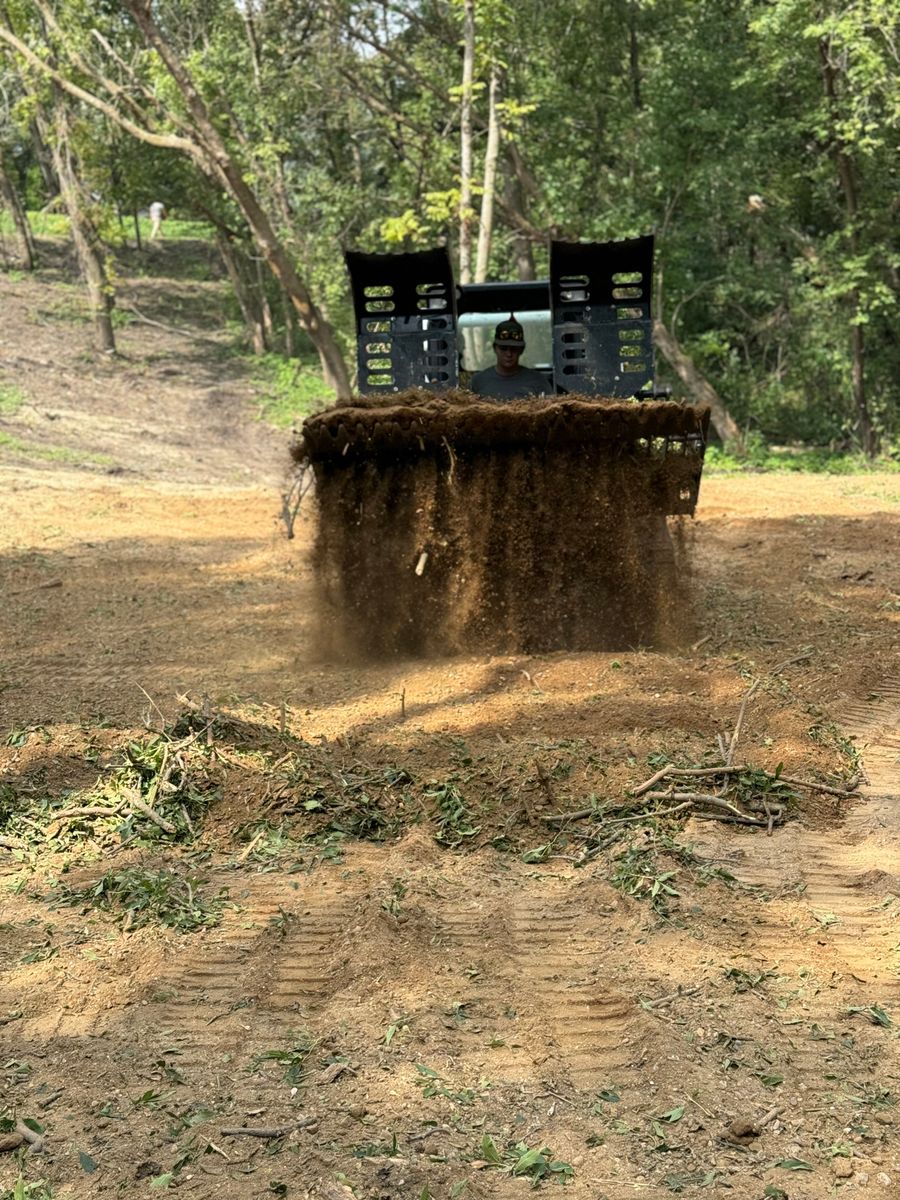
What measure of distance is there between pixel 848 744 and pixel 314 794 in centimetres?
280

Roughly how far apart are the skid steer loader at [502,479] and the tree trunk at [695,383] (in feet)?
48.5

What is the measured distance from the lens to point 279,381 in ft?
102

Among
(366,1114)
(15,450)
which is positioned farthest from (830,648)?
(15,450)

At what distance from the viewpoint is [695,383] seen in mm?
23750

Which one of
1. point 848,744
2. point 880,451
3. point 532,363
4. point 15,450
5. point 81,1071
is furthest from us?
point 880,451

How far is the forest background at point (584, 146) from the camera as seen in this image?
1869 centimetres

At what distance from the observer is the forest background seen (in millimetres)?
18688

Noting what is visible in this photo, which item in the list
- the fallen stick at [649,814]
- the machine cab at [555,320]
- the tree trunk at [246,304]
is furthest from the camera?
the tree trunk at [246,304]

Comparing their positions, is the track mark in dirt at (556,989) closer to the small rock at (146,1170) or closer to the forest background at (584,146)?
the small rock at (146,1170)

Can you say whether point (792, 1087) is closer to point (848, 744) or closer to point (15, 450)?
point (848, 744)

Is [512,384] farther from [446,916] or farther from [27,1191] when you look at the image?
[27,1191]

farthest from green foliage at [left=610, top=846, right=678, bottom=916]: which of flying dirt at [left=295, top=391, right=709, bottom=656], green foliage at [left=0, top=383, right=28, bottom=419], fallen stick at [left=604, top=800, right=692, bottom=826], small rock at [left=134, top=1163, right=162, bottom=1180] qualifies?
green foliage at [left=0, top=383, right=28, bottom=419]

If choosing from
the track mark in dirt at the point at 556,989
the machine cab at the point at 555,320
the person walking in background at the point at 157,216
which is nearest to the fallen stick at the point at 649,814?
the track mark in dirt at the point at 556,989

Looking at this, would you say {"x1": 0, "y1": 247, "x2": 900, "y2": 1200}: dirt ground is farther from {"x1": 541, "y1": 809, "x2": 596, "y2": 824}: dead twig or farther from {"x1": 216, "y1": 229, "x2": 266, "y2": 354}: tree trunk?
{"x1": 216, "y1": 229, "x2": 266, "y2": 354}: tree trunk
